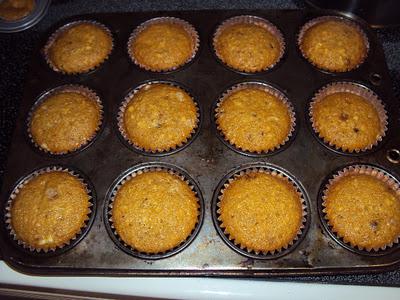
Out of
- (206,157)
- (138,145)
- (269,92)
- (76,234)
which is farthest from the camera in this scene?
(269,92)

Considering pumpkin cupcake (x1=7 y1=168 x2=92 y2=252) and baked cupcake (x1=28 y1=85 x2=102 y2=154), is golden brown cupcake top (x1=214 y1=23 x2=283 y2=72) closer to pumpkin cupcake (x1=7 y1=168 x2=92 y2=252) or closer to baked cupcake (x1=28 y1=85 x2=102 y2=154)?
baked cupcake (x1=28 y1=85 x2=102 y2=154)

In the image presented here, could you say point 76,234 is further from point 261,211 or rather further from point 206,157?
point 261,211

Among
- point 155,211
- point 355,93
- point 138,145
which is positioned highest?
point 355,93

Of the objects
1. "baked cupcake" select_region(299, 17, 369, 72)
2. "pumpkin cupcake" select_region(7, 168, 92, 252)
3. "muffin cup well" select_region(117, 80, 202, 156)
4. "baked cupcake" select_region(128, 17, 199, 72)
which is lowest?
"pumpkin cupcake" select_region(7, 168, 92, 252)

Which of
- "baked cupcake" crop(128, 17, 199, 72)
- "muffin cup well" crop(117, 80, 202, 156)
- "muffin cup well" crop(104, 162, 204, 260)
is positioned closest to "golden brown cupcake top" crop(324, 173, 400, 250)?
"muffin cup well" crop(104, 162, 204, 260)

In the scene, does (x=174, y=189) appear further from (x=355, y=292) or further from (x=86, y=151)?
(x=355, y=292)

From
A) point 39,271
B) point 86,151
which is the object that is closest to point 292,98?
point 86,151

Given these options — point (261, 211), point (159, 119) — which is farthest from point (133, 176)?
point (261, 211)

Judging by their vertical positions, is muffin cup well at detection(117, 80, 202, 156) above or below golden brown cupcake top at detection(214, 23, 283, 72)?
below
